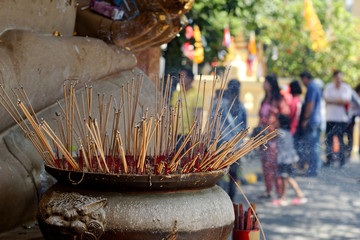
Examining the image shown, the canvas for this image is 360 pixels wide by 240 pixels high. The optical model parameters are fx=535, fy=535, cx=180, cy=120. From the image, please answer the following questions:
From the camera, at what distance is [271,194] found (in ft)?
17.9

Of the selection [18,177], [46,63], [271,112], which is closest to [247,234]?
[18,177]

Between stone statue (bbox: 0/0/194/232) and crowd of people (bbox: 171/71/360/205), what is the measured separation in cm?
115

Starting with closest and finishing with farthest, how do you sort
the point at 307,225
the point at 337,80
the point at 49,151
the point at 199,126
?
the point at 49,151 → the point at 199,126 → the point at 307,225 → the point at 337,80

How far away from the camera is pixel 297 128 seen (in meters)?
6.07

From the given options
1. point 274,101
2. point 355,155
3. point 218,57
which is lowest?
point 355,155

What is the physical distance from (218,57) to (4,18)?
3.18m

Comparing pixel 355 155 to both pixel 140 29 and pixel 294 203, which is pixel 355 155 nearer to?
pixel 294 203

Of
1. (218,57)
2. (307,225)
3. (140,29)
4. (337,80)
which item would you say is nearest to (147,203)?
(140,29)

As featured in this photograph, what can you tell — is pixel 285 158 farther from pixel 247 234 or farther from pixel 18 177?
pixel 18 177

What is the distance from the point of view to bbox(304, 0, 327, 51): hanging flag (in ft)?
43.8

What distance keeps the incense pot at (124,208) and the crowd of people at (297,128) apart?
2080 millimetres

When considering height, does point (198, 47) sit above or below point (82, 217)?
above

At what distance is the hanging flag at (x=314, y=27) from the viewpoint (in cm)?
1336

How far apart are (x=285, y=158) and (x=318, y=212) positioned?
0.57 metres
